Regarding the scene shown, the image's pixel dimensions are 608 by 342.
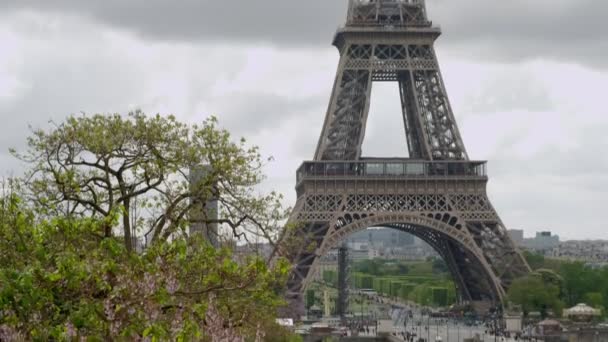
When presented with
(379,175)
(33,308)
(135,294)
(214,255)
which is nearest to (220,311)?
(214,255)

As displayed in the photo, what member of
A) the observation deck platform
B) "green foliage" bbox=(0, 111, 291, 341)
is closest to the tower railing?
the observation deck platform

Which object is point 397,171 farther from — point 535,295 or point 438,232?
point 535,295

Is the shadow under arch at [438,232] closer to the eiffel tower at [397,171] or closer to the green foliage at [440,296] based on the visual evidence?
the eiffel tower at [397,171]

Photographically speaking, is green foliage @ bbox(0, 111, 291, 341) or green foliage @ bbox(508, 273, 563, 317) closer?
green foliage @ bbox(0, 111, 291, 341)

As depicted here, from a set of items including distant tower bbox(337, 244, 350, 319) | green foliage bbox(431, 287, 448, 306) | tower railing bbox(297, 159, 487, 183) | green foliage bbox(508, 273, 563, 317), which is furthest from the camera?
green foliage bbox(431, 287, 448, 306)

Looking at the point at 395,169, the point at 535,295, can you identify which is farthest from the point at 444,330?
the point at 395,169

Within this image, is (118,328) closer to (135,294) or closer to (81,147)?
(135,294)

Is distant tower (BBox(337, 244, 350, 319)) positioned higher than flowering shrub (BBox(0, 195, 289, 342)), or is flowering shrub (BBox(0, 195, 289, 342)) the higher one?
distant tower (BBox(337, 244, 350, 319))

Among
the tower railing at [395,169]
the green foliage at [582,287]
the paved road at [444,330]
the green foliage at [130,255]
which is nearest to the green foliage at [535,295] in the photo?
the paved road at [444,330]

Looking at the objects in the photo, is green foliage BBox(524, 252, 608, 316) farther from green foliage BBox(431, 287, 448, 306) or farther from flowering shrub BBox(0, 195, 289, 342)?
flowering shrub BBox(0, 195, 289, 342)
